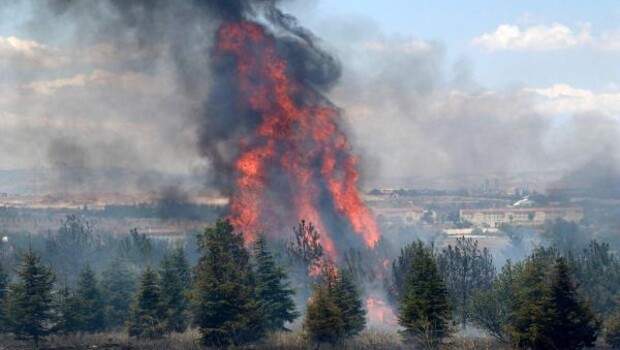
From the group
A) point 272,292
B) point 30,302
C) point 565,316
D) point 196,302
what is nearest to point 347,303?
point 272,292

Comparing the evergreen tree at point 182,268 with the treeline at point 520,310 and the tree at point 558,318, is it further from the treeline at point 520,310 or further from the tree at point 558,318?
the tree at point 558,318

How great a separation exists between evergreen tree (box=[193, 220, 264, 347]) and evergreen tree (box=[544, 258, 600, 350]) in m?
24.2

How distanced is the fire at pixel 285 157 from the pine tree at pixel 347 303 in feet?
149

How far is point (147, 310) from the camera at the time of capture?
217 ft

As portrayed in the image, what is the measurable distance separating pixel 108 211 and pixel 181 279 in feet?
381

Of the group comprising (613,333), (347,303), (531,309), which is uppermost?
(531,309)

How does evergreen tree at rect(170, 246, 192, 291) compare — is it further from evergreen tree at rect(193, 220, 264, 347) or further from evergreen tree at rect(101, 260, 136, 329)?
evergreen tree at rect(193, 220, 264, 347)

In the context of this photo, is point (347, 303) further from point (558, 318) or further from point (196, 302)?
point (558, 318)

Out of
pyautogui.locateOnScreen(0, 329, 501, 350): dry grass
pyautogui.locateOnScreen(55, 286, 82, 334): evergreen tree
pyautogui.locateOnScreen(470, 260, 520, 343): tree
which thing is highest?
pyautogui.locateOnScreen(470, 260, 520, 343): tree

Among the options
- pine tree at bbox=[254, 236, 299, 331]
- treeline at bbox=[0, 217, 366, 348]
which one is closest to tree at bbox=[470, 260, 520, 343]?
treeline at bbox=[0, 217, 366, 348]

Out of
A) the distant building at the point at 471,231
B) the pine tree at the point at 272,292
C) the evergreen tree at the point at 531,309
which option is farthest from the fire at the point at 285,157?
the distant building at the point at 471,231

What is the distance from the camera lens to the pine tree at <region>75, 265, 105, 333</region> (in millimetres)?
69250

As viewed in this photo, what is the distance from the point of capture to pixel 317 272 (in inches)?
3915

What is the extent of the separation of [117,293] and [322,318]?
24.2m
